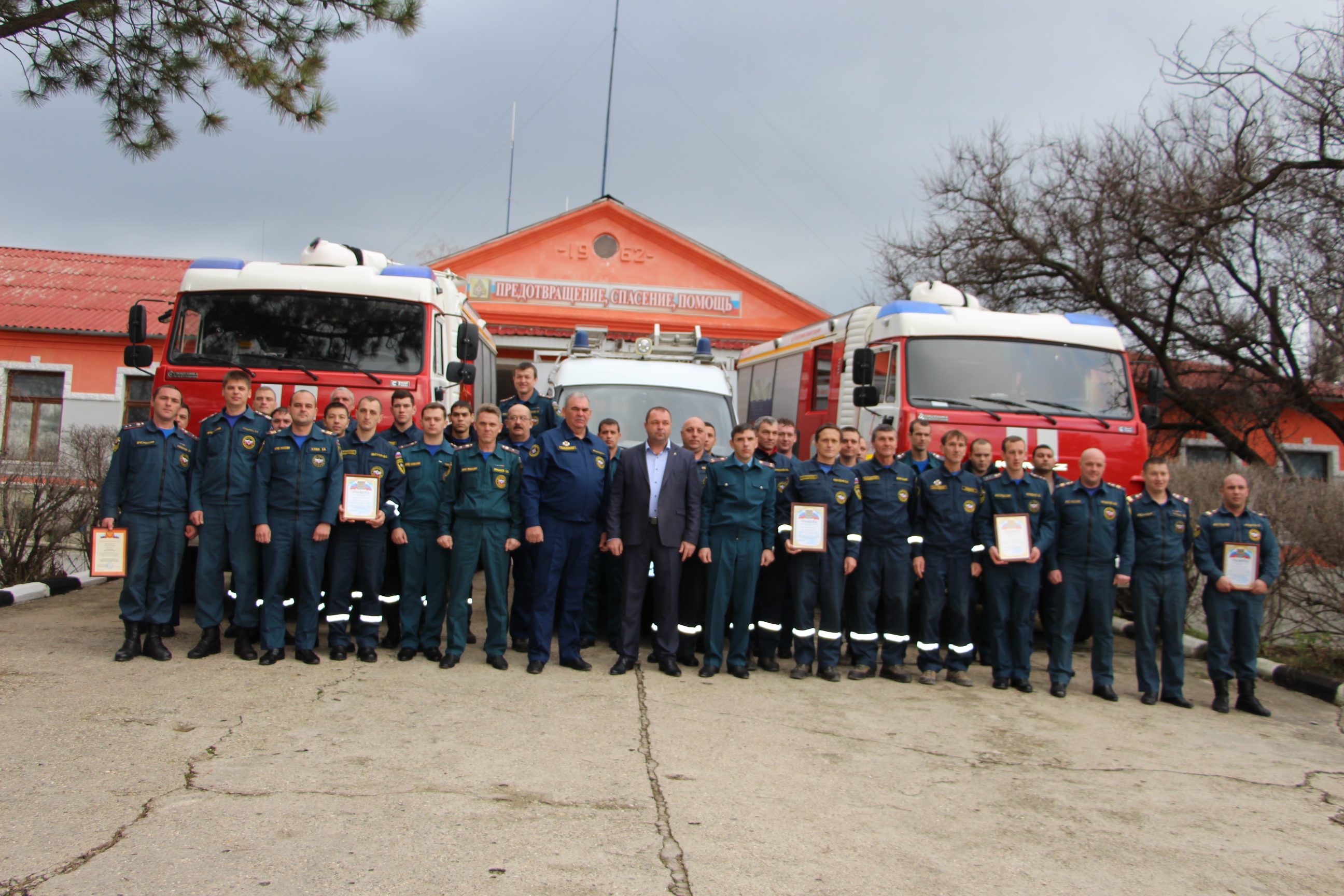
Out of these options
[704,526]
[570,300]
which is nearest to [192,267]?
[704,526]

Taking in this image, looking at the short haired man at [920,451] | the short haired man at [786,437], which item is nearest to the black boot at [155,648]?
the short haired man at [786,437]

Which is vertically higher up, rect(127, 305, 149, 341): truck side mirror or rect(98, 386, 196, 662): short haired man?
rect(127, 305, 149, 341): truck side mirror

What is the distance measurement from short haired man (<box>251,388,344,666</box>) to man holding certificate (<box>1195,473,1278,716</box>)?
6.44 metres

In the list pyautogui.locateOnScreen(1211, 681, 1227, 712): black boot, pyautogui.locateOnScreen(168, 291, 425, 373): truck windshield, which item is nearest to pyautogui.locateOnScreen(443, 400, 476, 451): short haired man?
pyautogui.locateOnScreen(168, 291, 425, 373): truck windshield

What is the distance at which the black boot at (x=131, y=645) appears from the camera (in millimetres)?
6645

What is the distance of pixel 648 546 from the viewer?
7.20m

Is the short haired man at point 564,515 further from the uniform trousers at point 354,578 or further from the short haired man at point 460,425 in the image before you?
the short haired man at point 460,425

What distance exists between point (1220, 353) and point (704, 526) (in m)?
13.1

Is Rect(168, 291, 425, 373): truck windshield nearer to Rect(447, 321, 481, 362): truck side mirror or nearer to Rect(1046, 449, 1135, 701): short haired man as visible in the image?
Rect(447, 321, 481, 362): truck side mirror

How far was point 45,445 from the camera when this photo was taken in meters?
13.3

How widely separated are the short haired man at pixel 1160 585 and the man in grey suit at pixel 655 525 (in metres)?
3.39

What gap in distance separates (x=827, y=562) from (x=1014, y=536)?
1.44 m

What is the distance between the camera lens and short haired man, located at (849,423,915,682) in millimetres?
7496

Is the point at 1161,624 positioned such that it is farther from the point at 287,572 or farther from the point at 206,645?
the point at 206,645
